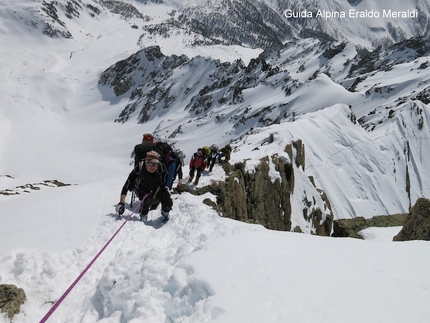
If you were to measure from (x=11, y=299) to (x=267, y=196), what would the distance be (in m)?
13.0

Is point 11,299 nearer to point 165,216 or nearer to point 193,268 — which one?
point 193,268

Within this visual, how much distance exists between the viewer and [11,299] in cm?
427

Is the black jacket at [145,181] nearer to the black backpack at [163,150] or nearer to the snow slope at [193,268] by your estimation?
the snow slope at [193,268]

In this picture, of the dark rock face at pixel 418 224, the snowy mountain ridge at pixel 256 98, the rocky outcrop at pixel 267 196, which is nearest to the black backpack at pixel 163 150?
the rocky outcrop at pixel 267 196

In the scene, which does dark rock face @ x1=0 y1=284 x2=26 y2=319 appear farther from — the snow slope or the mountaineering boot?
the mountaineering boot

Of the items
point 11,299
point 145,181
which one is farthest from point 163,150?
point 11,299

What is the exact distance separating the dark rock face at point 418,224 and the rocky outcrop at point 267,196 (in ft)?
16.3

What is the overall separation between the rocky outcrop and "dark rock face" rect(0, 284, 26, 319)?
588cm

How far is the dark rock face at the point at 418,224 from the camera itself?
7.68m

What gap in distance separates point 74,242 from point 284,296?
15.0 feet

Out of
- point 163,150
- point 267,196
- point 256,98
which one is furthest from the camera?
point 256,98

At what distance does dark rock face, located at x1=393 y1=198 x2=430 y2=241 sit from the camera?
7.68m

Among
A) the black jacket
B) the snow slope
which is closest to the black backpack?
the black jacket

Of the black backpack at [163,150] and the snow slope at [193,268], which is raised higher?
the black backpack at [163,150]
